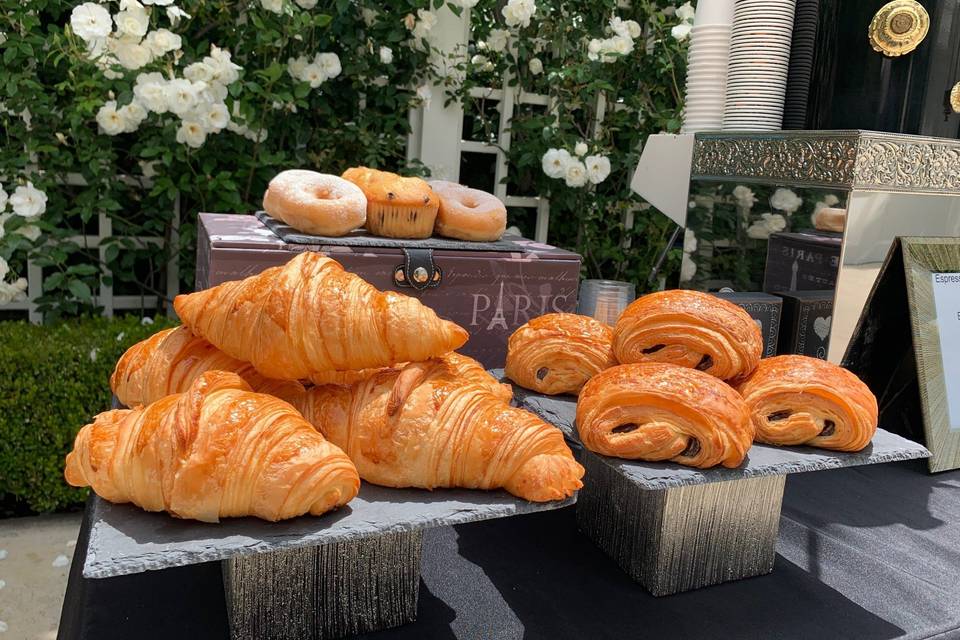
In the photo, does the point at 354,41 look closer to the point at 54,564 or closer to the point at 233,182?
the point at 233,182

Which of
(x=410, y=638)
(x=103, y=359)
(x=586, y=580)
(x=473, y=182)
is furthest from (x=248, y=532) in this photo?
(x=473, y=182)

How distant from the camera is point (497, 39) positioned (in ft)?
8.41

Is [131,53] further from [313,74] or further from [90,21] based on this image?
[313,74]

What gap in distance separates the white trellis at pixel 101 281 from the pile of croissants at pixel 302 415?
64.3 inches

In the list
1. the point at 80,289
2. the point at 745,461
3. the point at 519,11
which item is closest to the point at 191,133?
the point at 80,289

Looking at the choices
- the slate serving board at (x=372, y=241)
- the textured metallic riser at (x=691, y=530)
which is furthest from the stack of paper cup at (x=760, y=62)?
the textured metallic riser at (x=691, y=530)

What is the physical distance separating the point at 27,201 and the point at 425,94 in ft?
3.77

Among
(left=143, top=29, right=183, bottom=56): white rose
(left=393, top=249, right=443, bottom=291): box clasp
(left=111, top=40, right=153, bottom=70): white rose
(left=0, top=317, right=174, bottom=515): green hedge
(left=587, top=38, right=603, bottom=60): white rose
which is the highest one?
(left=587, top=38, right=603, bottom=60): white rose

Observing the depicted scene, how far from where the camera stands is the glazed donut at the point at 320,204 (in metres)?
1.37

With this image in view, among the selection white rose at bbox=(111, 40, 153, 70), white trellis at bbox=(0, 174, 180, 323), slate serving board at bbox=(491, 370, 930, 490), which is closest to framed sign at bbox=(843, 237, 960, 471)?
slate serving board at bbox=(491, 370, 930, 490)

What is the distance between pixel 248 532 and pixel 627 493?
0.43 meters

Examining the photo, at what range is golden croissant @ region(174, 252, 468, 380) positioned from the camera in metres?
0.67

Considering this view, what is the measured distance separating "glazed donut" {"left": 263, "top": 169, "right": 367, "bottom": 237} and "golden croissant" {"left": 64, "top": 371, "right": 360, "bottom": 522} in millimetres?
793

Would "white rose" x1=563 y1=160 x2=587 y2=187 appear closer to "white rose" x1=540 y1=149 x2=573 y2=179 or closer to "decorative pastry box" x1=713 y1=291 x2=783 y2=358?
"white rose" x1=540 y1=149 x2=573 y2=179
